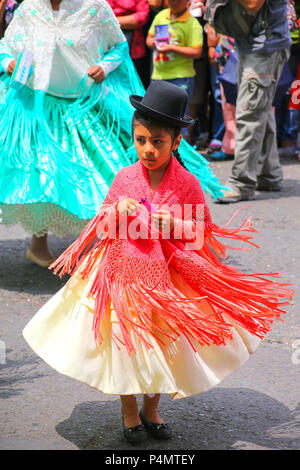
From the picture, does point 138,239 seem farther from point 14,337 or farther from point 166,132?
point 14,337

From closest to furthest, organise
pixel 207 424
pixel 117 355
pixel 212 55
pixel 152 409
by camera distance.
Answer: pixel 117 355 < pixel 152 409 < pixel 207 424 < pixel 212 55

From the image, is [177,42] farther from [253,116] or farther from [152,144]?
[152,144]

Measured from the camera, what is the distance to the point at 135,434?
281cm

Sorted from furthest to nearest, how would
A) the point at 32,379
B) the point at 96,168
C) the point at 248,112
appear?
1. the point at 248,112
2. the point at 96,168
3. the point at 32,379

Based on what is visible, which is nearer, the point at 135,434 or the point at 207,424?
the point at 135,434

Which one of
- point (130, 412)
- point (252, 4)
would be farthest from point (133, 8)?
point (130, 412)

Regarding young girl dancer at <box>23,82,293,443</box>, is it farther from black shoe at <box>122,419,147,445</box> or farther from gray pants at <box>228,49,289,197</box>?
gray pants at <box>228,49,289,197</box>

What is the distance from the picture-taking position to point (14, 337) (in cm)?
388

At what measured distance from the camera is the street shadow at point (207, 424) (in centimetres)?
285

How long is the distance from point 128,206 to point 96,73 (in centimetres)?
203

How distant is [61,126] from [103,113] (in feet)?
0.88

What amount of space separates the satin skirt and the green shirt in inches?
211
